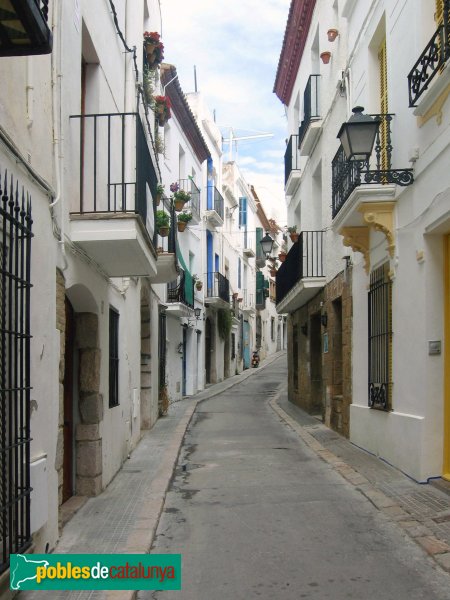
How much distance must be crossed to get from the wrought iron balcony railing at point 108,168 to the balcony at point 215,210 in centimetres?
1661

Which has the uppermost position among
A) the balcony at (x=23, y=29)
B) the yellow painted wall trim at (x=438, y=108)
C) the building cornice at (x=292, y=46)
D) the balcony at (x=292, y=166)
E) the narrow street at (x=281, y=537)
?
the building cornice at (x=292, y=46)

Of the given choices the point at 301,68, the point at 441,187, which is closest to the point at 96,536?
the point at 441,187

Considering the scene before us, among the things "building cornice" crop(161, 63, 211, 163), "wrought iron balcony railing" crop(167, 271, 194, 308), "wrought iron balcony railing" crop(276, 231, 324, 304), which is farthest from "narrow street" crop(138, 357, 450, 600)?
"building cornice" crop(161, 63, 211, 163)

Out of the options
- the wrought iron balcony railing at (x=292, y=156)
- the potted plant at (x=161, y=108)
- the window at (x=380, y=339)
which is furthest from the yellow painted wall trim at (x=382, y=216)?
the wrought iron balcony railing at (x=292, y=156)

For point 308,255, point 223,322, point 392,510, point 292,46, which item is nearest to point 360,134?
point 392,510

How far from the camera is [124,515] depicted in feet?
20.8

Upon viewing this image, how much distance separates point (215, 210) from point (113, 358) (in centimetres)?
1768

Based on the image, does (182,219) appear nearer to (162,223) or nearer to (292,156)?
(292,156)

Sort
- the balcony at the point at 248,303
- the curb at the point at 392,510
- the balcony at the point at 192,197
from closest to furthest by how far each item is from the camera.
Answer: the curb at the point at 392,510 < the balcony at the point at 192,197 < the balcony at the point at 248,303

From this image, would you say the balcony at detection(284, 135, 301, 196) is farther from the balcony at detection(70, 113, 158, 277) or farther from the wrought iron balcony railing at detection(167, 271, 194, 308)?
the balcony at detection(70, 113, 158, 277)

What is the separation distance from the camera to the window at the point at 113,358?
Result: 8383 mm

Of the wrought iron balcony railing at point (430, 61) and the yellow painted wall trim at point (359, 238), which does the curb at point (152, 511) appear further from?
the wrought iron balcony railing at point (430, 61)

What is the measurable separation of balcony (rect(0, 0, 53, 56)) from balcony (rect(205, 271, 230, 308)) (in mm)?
21780

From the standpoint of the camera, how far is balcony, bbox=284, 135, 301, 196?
16734 mm
